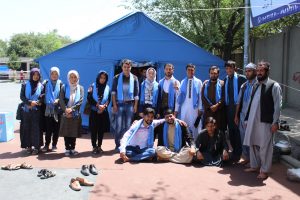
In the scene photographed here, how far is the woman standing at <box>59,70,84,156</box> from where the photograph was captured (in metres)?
6.49

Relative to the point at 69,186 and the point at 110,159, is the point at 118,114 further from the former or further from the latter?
the point at 69,186

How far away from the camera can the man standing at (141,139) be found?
6188mm

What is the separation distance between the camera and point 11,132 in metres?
7.93

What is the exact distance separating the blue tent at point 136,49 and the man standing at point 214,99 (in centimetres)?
240

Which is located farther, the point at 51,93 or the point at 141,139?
the point at 51,93

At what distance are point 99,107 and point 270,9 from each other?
12.4 feet

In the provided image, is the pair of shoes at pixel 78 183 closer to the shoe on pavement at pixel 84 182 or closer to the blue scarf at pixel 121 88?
the shoe on pavement at pixel 84 182

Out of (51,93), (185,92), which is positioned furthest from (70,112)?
(185,92)

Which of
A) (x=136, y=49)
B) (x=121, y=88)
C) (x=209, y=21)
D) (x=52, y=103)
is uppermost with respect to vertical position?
(x=209, y=21)

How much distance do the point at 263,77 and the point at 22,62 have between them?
145 ft

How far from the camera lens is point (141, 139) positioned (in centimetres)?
640

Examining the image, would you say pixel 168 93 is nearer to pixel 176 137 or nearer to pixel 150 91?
pixel 150 91

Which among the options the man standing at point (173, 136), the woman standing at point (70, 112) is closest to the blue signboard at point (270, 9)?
the man standing at point (173, 136)

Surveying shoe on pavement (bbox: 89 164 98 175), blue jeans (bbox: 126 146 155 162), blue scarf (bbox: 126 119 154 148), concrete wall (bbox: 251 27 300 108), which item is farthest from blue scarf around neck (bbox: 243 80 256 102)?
concrete wall (bbox: 251 27 300 108)
